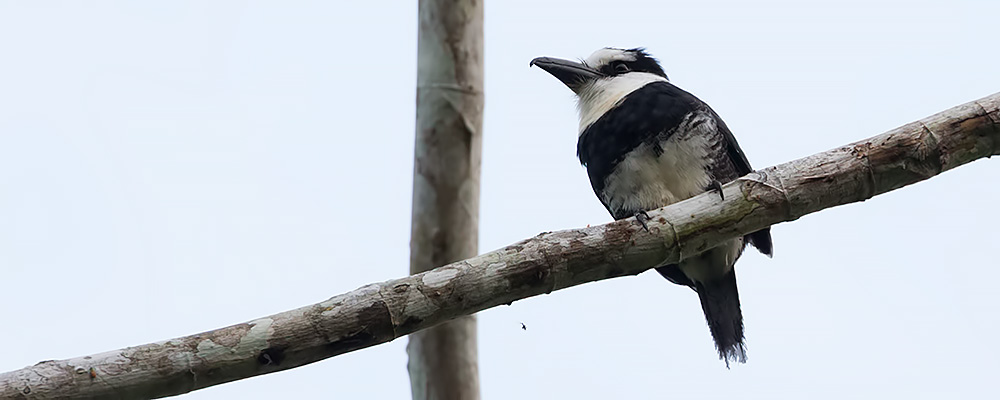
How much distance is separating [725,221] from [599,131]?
119 cm

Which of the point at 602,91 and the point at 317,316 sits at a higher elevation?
the point at 602,91

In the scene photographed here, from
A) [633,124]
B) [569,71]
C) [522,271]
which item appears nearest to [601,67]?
[569,71]

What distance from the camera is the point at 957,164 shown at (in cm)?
235

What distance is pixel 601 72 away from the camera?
409 centimetres

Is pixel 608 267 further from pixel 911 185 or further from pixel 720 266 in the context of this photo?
pixel 720 266

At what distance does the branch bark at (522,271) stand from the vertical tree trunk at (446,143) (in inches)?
41.4

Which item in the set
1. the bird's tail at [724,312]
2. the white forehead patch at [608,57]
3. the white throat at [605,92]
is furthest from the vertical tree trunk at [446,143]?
the white forehead patch at [608,57]

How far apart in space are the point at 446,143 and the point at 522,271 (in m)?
1.18

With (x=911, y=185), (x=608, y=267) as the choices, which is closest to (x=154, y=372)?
(x=608, y=267)

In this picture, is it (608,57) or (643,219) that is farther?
(608,57)

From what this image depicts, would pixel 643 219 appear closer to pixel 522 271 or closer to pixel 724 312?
pixel 522 271

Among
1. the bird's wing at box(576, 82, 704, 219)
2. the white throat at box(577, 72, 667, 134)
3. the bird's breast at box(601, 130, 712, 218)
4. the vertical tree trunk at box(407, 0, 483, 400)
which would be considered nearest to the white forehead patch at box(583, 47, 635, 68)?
the white throat at box(577, 72, 667, 134)

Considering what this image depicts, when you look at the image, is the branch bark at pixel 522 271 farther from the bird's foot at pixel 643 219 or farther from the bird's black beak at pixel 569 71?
the bird's black beak at pixel 569 71

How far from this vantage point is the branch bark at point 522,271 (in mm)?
1827
